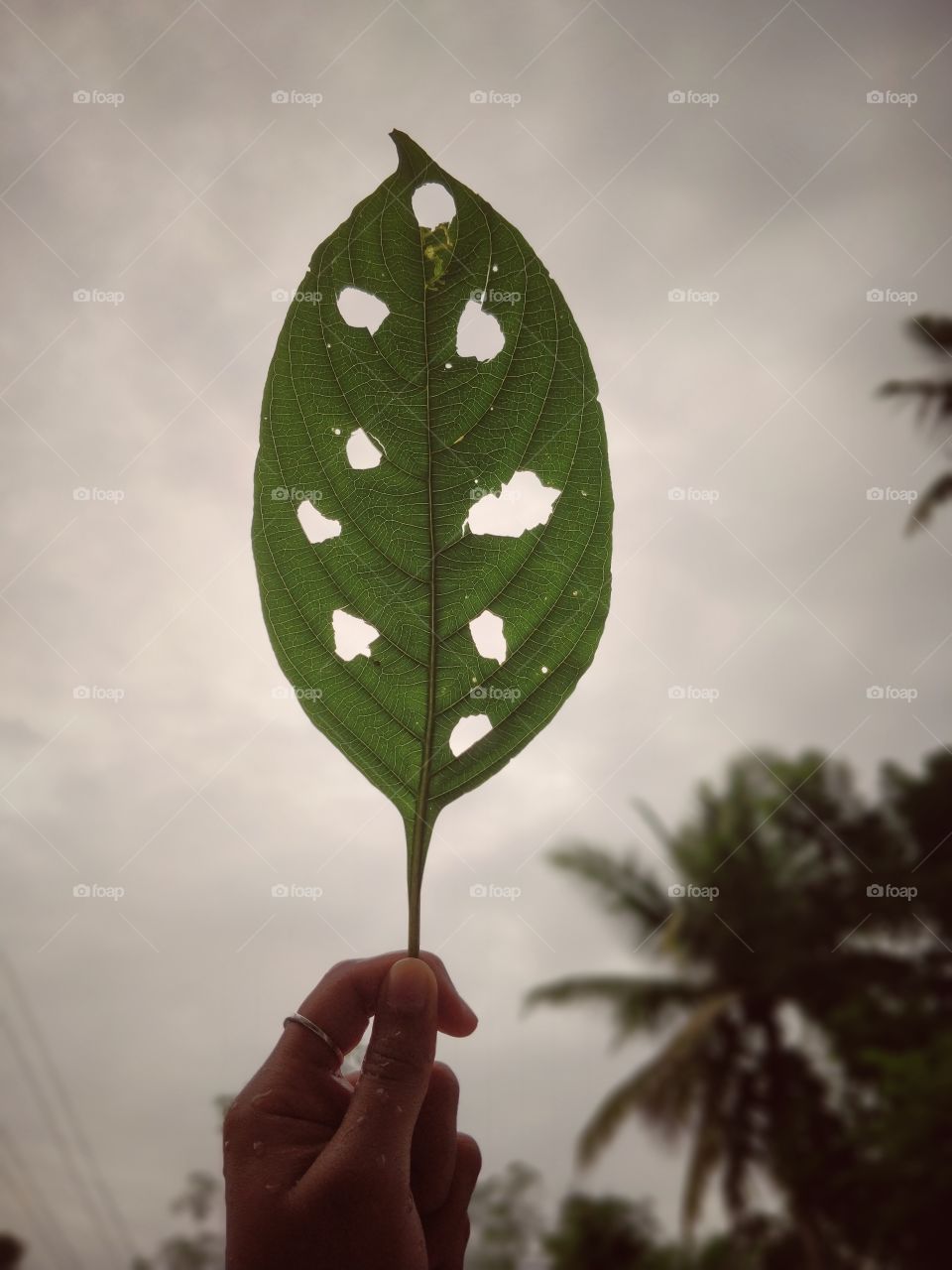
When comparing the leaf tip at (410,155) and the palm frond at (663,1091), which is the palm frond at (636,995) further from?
the leaf tip at (410,155)

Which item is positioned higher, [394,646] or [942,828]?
[942,828]

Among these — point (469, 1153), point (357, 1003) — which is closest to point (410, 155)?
point (357, 1003)

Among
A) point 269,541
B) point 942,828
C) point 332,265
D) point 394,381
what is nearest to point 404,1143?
point 269,541

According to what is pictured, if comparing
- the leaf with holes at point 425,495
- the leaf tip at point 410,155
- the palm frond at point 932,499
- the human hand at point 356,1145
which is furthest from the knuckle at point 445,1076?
the palm frond at point 932,499

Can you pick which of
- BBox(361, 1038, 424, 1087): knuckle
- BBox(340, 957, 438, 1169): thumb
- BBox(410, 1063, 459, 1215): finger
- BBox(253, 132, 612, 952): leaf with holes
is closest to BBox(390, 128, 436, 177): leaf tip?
BBox(253, 132, 612, 952): leaf with holes

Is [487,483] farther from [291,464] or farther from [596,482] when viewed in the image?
[291,464]

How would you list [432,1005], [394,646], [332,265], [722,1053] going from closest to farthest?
[332,265], [394,646], [432,1005], [722,1053]

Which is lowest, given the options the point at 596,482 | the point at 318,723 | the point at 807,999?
the point at 318,723
